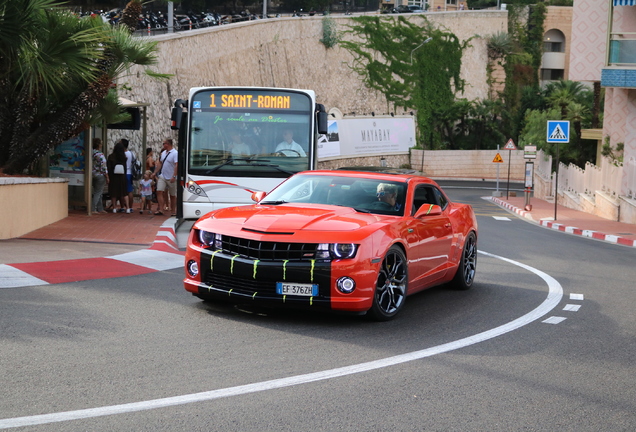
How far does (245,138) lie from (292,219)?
28.2 feet

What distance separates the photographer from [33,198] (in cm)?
1520

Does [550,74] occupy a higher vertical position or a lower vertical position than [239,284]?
higher

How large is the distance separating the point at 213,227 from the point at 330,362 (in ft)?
7.38

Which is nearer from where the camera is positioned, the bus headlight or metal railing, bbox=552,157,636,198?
the bus headlight

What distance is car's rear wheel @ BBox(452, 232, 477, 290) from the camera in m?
10.4

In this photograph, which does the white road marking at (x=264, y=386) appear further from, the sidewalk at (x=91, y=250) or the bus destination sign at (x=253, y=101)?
the bus destination sign at (x=253, y=101)

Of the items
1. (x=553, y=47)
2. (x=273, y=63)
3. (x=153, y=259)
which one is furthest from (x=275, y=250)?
(x=553, y=47)

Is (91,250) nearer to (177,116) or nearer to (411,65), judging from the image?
(177,116)

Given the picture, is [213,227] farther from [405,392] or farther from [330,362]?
[405,392]

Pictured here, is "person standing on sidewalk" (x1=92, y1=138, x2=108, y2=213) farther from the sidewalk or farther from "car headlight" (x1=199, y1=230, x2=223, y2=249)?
"car headlight" (x1=199, y1=230, x2=223, y2=249)

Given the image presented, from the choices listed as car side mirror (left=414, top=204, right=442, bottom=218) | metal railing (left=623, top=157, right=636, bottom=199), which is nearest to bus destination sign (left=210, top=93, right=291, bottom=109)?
car side mirror (left=414, top=204, right=442, bottom=218)

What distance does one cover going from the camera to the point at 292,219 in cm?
793

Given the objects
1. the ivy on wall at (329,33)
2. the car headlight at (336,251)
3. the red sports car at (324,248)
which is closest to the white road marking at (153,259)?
the red sports car at (324,248)

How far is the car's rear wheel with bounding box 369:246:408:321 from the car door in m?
0.29
